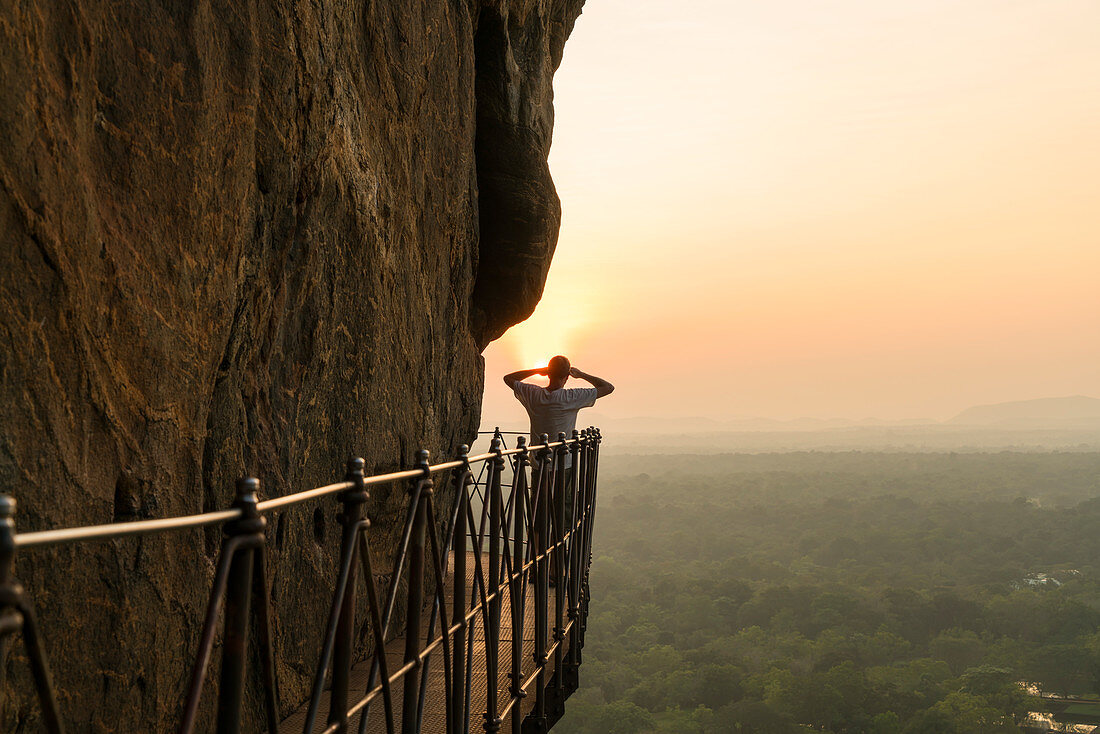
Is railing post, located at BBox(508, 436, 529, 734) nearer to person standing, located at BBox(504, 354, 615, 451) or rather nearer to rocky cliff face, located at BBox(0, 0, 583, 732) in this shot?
rocky cliff face, located at BBox(0, 0, 583, 732)

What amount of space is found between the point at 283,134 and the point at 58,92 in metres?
1.62

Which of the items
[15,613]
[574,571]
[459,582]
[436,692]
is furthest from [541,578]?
[15,613]

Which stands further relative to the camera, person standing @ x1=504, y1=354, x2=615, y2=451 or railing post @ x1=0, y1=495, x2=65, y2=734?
person standing @ x1=504, y1=354, x2=615, y2=451

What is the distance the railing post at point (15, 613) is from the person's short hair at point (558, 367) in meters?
6.63

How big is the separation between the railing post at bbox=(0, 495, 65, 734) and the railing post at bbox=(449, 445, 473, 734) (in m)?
2.09

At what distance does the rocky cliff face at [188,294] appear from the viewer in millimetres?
2707

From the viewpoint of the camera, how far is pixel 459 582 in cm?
374

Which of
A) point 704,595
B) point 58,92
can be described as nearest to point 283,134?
point 58,92

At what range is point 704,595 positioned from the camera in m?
110

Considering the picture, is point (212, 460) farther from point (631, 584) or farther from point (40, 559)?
point (631, 584)

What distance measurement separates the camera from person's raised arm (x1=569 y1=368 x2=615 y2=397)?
8727 millimetres

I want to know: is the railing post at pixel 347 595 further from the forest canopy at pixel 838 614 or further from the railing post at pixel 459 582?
the forest canopy at pixel 838 614

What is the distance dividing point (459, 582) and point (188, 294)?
166cm

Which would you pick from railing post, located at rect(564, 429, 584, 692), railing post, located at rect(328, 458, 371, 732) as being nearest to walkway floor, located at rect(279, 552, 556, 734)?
railing post, located at rect(564, 429, 584, 692)
